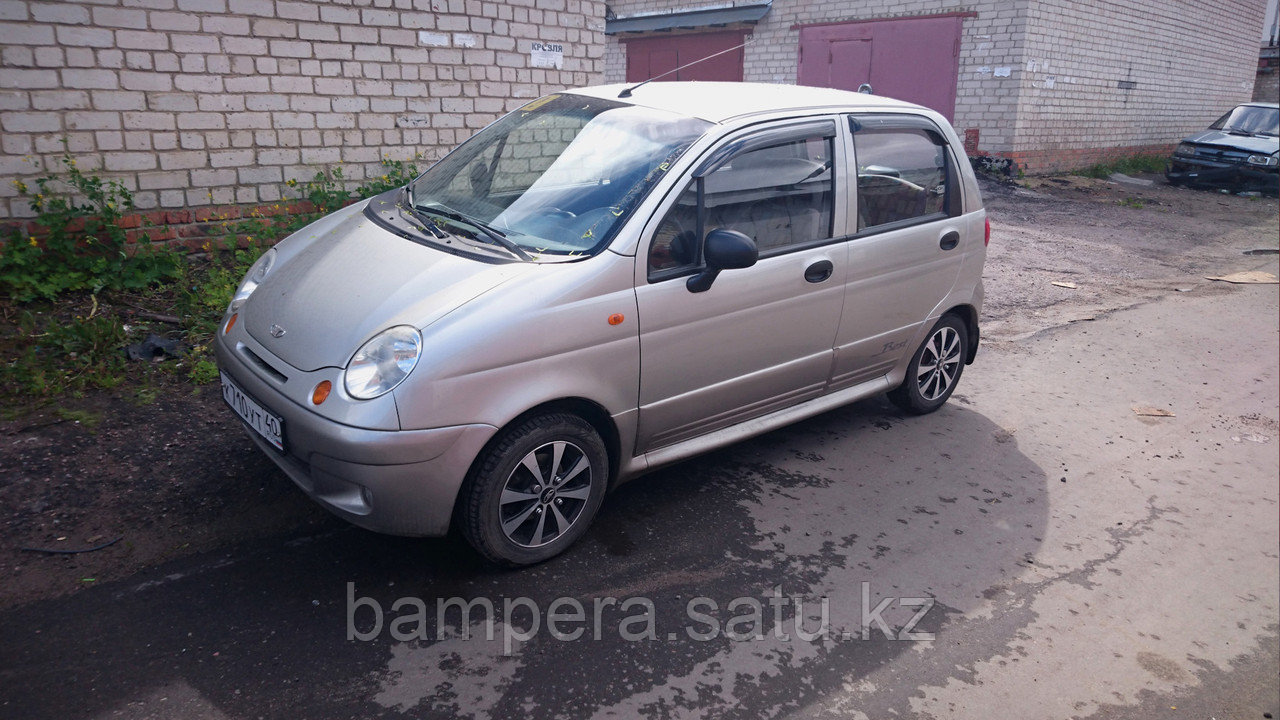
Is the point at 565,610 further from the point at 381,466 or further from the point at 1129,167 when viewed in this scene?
the point at 1129,167

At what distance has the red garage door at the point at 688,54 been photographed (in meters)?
18.1

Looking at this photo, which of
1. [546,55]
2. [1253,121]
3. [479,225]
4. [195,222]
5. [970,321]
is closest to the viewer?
[479,225]

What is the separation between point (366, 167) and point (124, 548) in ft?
15.2

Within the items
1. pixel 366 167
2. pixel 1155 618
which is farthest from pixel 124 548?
pixel 366 167

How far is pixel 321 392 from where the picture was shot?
289 cm

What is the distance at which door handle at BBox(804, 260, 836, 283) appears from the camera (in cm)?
391

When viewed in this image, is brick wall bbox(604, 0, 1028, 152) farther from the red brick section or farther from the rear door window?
the rear door window

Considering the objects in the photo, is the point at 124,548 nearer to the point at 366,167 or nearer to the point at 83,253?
the point at 83,253

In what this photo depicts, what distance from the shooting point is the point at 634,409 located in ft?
11.2

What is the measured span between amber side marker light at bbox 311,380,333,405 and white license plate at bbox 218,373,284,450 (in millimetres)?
199

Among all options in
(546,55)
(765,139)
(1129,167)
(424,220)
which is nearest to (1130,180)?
(1129,167)

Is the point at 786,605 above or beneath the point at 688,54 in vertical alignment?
beneath

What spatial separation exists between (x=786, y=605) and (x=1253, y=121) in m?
18.7

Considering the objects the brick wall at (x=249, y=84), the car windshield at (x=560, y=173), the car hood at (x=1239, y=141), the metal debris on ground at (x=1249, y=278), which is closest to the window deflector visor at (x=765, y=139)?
the car windshield at (x=560, y=173)
